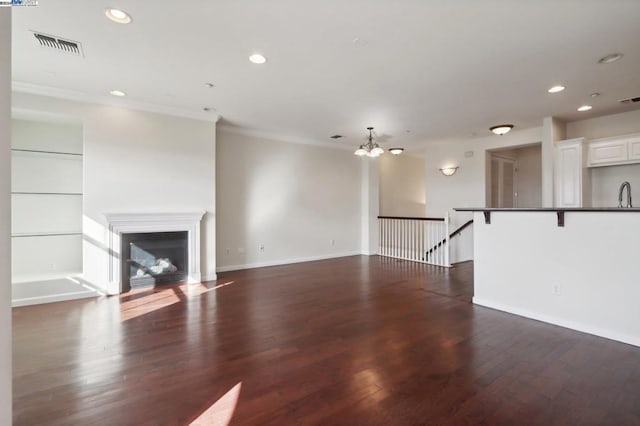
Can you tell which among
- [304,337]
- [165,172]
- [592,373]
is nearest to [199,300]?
[304,337]

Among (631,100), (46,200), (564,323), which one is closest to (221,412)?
(564,323)

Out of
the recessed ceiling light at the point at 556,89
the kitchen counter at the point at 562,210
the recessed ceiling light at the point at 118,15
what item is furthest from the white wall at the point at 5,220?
the recessed ceiling light at the point at 556,89

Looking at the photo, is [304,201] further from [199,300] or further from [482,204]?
[482,204]

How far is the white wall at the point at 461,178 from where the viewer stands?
6.75 meters

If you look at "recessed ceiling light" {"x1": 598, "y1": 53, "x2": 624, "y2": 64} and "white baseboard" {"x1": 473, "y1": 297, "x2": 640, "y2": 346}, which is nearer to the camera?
"white baseboard" {"x1": 473, "y1": 297, "x2": 640, "y2": 346}

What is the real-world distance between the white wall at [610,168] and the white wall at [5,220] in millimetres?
7654

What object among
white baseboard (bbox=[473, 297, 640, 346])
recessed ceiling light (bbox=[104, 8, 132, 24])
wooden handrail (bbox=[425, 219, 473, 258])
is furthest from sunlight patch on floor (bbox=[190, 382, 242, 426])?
wooden handrail (bbox=[425, 219, 473, 258])

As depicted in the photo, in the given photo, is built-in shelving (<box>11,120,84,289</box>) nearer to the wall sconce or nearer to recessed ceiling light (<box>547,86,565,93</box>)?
recessed ceiling light (<box>547,86,565,93</box>)

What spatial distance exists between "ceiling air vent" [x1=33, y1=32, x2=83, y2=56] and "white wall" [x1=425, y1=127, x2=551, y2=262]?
23.3 feet

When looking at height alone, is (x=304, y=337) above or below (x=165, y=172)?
below

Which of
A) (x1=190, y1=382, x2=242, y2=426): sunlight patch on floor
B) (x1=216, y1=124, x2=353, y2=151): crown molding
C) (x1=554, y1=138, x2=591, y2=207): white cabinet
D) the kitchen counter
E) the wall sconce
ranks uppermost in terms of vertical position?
(x1=216, y1=124, x2=353, y2=151): crown molding

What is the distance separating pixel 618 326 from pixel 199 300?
4808 mm

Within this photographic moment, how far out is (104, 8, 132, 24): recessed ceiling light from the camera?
2.43 m

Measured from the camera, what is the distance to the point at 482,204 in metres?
6.83
